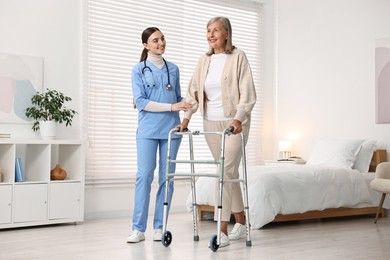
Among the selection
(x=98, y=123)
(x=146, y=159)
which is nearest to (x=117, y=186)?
(x=98, y=123)

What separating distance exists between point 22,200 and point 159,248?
179 centimetres

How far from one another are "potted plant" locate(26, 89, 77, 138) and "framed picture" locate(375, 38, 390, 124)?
130 inches

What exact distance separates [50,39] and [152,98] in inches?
85.7

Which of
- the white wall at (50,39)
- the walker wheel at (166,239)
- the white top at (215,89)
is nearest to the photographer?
the walker wheel at (166,239)

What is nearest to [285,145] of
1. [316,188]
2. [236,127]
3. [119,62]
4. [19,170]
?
[316,188]

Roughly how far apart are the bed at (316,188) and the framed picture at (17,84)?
6.03 ft

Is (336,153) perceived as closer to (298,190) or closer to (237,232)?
(298,190)

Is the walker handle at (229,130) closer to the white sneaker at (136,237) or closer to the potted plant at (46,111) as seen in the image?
the white sneaker at (136,237)

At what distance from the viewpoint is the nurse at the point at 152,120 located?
13.6 feet

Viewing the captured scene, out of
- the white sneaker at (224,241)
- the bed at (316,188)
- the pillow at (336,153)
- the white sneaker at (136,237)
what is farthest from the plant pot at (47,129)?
the pillow at (336,153)

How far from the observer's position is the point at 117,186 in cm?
640

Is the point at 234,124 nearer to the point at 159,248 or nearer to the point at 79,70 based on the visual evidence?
the point at 159,248

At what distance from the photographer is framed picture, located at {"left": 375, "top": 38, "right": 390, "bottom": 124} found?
646cm

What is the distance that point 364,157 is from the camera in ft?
20.8
